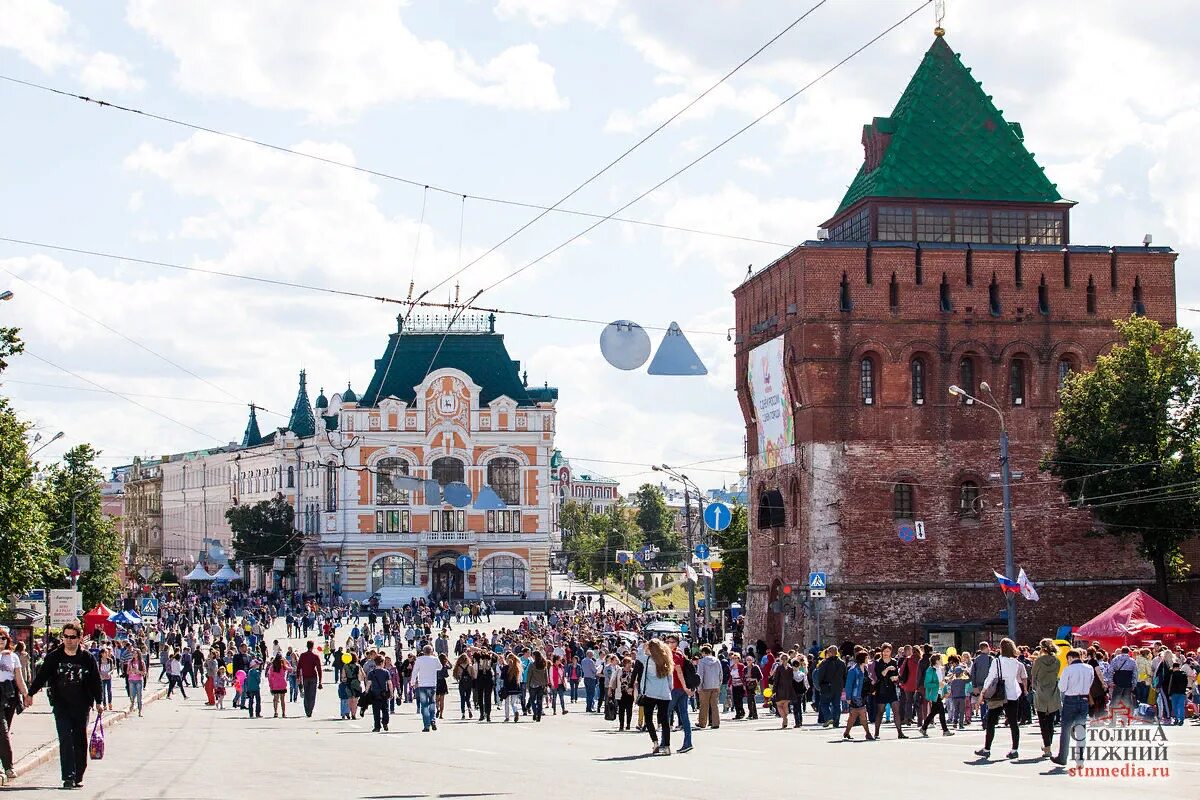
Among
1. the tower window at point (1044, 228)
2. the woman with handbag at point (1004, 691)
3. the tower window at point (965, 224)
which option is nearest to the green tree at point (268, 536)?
the tower window at point (965, 224)

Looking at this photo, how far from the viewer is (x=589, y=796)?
14.4m

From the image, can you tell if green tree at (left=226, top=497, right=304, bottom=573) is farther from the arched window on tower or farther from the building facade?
the arched window on tower

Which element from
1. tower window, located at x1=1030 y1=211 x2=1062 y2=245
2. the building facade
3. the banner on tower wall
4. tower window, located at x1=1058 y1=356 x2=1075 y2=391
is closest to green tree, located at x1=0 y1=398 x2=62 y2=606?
the banner on tower wall

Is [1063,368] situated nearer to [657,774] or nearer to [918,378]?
[918,378]

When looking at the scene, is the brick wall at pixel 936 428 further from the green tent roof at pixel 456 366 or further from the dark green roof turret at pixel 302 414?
the dark green roof turret at pixel 302 414

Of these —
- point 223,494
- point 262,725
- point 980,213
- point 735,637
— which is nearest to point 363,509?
point 223,494

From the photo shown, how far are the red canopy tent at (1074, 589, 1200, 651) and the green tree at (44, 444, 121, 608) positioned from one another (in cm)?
4910

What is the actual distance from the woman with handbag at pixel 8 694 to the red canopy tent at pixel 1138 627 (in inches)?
835

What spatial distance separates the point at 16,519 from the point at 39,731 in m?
18.1

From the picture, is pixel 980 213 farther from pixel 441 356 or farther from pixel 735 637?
pixel 441 356

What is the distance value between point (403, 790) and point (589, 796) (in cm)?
205

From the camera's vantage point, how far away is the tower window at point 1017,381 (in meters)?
48.3

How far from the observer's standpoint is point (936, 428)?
4759 centimetres

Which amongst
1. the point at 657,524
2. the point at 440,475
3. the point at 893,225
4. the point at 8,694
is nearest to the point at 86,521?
the point at 440,475
